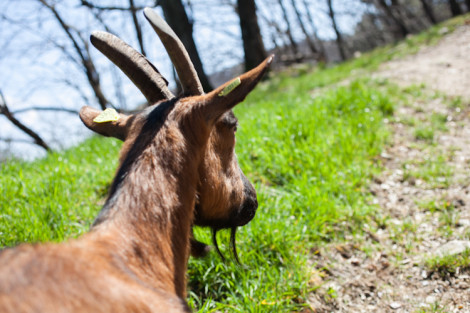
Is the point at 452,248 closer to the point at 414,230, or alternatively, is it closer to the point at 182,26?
the point at 414,230

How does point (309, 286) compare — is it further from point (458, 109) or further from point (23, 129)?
point (23, 129)

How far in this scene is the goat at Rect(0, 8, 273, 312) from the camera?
1.52 meters

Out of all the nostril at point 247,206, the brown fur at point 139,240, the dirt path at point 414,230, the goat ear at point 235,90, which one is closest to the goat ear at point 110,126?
the brown fur at point 139,240

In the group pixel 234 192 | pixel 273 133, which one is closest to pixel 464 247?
pixel 234 192

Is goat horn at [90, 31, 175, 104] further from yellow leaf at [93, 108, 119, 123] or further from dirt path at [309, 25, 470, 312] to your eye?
dirt path at [309, 25, 470, 312]

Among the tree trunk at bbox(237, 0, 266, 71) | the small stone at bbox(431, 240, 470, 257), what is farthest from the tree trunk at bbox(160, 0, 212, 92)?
the small stone at bbox(431, 240, 470, 257)

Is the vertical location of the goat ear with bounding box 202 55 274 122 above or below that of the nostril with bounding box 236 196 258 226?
above

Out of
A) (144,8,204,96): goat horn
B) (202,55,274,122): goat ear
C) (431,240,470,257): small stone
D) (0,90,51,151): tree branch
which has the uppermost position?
(0,90,51,151): tree branch

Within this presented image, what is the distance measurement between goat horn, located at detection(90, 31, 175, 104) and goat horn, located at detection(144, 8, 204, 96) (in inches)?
7.7

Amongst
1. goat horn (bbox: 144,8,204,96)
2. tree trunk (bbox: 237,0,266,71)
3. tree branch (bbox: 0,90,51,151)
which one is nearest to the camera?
goat horn (bbox: 144,8,204,96)

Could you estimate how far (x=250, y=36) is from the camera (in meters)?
12.8

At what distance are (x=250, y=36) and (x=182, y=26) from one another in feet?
10.4

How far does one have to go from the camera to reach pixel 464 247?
3.78 metres

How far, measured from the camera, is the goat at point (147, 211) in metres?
1.52
